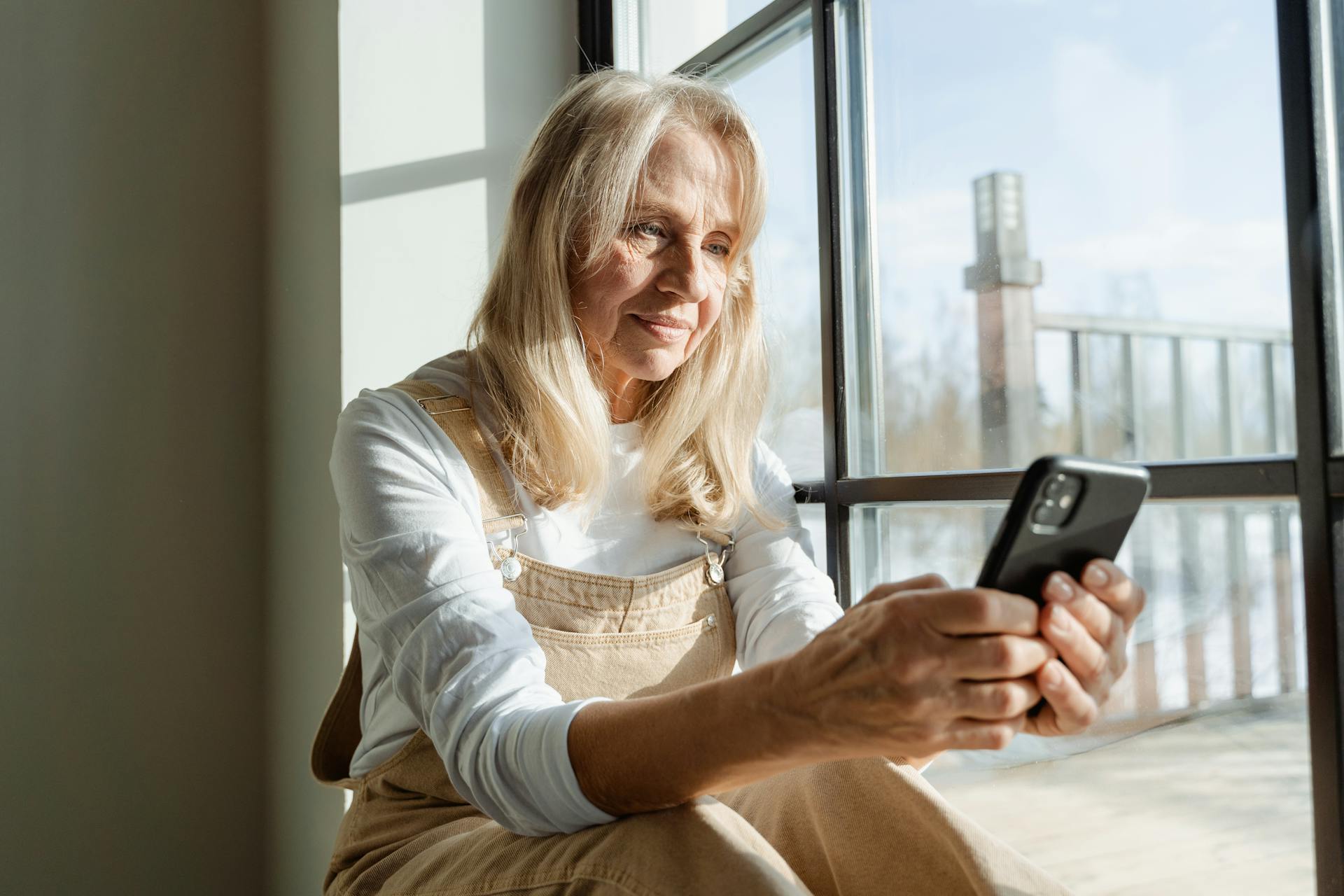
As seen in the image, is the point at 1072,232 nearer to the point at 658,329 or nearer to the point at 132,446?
the point at 658,329

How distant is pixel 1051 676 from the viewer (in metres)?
0.69

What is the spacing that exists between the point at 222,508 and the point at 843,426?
111 centimetres

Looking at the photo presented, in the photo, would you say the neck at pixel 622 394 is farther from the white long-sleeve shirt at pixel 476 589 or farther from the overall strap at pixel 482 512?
the overall strap at pixel 482 512

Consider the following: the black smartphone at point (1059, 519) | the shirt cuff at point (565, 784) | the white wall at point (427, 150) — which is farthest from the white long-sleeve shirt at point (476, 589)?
the white wall at point (427, 150)

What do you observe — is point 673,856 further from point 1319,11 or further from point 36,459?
point 36,459

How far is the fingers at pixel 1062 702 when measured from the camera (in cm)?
69

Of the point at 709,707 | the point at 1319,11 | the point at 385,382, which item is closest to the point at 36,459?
the point at 385,382

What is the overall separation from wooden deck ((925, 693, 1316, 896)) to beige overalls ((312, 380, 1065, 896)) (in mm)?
283

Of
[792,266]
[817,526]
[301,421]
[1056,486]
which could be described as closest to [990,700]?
[1056,486]

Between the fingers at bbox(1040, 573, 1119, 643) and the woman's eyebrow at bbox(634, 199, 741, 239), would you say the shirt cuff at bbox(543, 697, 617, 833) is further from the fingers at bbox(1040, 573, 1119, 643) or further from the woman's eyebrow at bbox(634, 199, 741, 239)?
the woman's eyebrow at bbox(634, 199, 741, 239)

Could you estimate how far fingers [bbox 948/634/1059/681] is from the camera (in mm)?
650

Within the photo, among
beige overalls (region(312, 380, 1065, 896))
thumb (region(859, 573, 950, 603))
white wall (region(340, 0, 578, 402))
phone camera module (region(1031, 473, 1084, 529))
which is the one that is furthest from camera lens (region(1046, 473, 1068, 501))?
white wall (region(340, 0, 578, 402))

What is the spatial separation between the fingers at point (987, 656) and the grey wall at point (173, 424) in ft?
4.03

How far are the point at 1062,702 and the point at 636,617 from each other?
528mm
